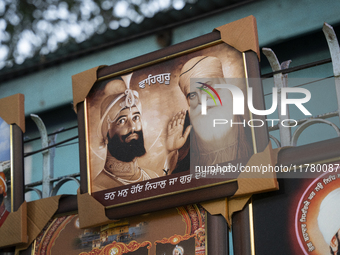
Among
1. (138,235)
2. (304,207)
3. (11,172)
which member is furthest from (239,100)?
(11,172)

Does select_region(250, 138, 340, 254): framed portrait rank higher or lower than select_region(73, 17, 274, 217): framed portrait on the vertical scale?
lower

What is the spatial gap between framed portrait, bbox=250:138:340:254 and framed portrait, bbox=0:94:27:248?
1.39 m

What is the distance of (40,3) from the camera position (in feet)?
11.8

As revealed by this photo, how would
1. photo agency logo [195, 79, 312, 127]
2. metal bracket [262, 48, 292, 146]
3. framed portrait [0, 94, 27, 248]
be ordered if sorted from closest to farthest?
photo agency logo [195, 79, 312, 127], metal bracket [262, 48, 292, 146], framed portrait [0, 94, 27, 248]

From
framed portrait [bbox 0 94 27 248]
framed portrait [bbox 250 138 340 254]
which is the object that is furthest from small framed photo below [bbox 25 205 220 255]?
framed portrait [bbox 250 138 340 254]

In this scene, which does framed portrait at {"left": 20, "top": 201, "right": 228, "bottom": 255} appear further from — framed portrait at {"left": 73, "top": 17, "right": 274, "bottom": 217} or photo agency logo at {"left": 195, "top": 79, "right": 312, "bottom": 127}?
photo agency logo at {"left": 195, "top": 79, "right": 312, "bottom": 127}

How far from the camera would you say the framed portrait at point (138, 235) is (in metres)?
2.37

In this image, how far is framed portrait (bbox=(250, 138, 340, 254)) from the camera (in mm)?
2094

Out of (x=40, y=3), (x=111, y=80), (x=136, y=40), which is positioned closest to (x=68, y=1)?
(x=40, y=3)

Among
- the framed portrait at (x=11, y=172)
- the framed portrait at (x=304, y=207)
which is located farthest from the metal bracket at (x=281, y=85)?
the framed portrait at (x=11, y=172)

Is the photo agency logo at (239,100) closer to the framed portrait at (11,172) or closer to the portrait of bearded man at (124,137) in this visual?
the portrait of bearded man at (124,137)

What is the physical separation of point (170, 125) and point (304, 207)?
80cm

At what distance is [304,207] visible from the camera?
2.17 meters

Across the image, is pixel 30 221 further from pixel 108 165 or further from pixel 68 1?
pixel 68 1
